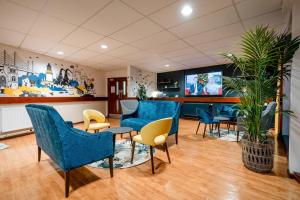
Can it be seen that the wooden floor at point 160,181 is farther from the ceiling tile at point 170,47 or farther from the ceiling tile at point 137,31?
the ceiling tile at point 170,47

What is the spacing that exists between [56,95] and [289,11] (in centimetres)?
643

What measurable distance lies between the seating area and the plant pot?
0.01 metres

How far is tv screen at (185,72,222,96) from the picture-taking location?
254 inches

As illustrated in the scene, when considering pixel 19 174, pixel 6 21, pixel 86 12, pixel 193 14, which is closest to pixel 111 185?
pixel 19 174

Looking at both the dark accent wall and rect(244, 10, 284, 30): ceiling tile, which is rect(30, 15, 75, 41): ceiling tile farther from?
the dark accent wall

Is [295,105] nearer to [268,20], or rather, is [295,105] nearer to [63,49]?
[268,20]

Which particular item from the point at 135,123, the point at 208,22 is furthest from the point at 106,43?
the point at 208,22

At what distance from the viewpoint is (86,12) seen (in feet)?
8.38

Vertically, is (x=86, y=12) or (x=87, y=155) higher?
(x=86, y=12)

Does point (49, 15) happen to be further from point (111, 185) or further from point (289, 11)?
point (289, 11)

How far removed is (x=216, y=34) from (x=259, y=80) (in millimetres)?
1806

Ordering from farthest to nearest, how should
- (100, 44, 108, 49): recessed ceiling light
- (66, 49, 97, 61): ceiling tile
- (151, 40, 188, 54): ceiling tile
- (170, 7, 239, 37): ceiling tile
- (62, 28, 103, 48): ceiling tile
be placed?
(66, 49, 97, 61): ceiling tile
(100, 44, 108, 49): recessed ceiling light
(151, 40, 188, 54): ceiling tile
(62, 28, 103, 48): ceiling tile
(170, 7, 239, 37): ceiling tile

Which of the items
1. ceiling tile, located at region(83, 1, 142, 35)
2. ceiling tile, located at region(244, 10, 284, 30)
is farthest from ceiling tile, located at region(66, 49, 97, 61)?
ceiling tile, located at region(244, 10, 284, 30)

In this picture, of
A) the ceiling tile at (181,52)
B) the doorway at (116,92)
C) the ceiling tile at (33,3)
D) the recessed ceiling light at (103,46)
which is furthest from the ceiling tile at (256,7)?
the doorway at (116,92)
